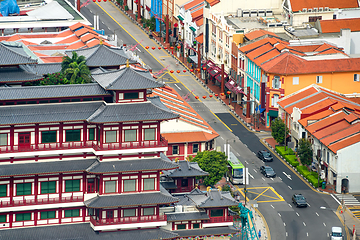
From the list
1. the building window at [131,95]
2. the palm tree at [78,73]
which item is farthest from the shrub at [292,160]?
the building window at [131,95]

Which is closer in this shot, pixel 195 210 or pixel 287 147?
pixel 195 210

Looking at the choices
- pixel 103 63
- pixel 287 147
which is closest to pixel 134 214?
pixel 103 63

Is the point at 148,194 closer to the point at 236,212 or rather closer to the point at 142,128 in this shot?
the point at 142,128

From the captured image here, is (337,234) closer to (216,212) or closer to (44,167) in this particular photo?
(216,212)

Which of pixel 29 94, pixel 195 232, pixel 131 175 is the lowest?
pixel 195 232

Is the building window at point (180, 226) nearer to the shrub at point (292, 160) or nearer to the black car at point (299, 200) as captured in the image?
the black car at point (299, 200)

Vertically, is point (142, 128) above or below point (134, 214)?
above

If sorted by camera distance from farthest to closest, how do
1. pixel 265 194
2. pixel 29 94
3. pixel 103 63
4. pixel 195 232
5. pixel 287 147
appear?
pixel 287 147, pixel 265 194, pixel 103 63, pixel 195 232, pixel 29 94
